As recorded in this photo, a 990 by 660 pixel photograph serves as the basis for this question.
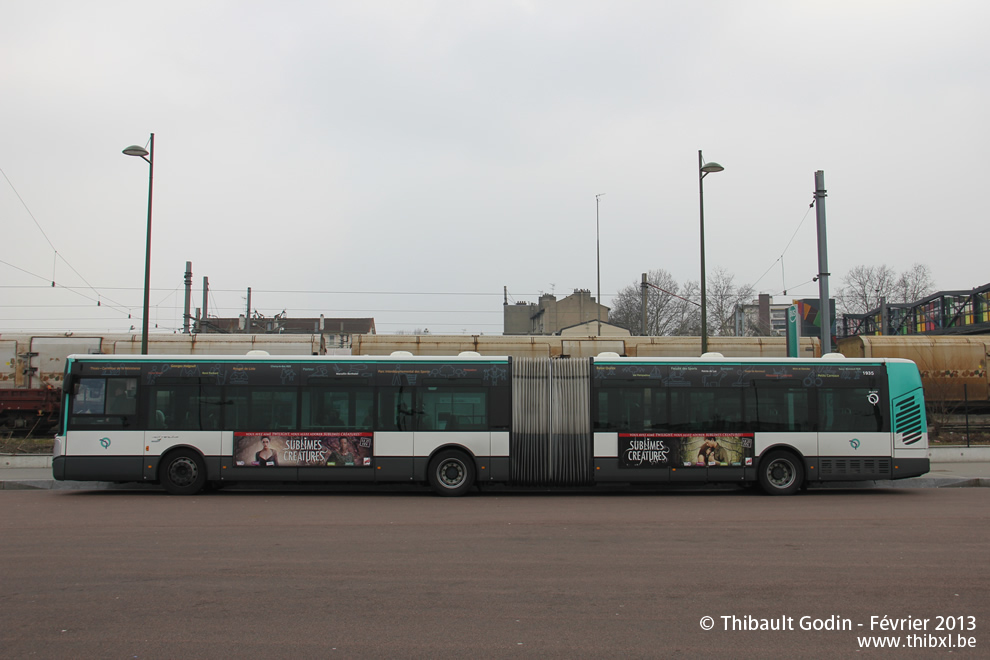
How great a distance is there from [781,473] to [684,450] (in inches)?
81.9

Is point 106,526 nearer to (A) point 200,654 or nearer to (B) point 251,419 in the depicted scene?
(B) point 251,419

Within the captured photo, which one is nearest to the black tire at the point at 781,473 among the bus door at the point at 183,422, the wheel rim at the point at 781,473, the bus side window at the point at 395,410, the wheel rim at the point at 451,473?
the wheel rim at the point at 781,473

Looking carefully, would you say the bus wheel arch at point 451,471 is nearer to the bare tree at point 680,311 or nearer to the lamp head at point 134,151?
the lamp head at point 134,151

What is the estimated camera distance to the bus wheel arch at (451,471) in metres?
15.0

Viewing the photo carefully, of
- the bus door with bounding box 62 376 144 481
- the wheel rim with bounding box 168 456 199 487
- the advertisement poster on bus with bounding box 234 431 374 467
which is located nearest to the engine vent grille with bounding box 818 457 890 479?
the advertisement poster on bus with bounding box 234 431 374 467

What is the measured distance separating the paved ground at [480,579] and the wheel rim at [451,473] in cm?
190

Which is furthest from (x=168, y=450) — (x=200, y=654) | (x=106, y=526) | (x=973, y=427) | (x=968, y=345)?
(x=968, y=345)

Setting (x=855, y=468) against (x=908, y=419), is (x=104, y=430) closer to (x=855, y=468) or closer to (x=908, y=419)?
(x=855, y=468)

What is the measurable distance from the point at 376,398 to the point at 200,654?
981cm

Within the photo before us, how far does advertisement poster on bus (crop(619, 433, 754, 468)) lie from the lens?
49.4 ft

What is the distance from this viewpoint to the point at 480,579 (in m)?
7.74

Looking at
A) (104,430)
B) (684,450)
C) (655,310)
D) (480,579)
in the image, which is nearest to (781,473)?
(684,450)

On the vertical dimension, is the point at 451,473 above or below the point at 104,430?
below

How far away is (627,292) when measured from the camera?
81.4m
